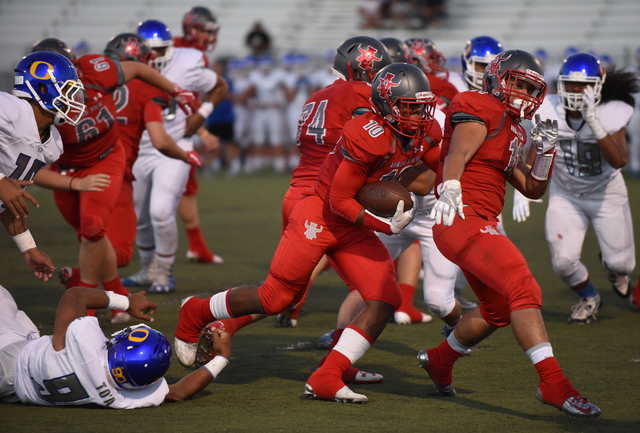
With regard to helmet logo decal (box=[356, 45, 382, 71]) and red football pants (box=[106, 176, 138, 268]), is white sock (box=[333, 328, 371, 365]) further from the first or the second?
red football pants (box=[106, 176, 138, 268])

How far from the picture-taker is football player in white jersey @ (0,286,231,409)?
132 inches

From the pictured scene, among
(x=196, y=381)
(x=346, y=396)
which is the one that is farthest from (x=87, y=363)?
(x=346, y=396)

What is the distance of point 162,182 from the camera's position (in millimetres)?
6496

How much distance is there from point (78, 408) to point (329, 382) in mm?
1175

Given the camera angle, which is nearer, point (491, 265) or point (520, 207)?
point (491, 265)

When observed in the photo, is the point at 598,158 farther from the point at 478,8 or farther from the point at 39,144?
the point at 478,8

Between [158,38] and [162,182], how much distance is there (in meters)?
1.24

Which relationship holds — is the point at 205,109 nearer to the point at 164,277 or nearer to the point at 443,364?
the point at 164,277

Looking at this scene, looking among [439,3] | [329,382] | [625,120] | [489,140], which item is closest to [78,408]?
[329,382]

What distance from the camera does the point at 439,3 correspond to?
20.3m

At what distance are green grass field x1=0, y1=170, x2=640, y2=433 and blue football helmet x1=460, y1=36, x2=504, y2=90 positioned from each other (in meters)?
1.84

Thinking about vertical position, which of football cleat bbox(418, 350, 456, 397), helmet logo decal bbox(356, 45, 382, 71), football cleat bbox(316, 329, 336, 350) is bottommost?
football cleat bbox(316, 329, 336, 350)

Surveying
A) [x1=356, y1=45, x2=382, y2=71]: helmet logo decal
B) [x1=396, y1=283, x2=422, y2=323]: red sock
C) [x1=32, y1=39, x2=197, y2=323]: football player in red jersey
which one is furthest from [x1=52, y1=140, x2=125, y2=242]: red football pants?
[x1=396, y1=283, x2=422, y2=323]: red sock

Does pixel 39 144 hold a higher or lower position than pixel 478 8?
lower
